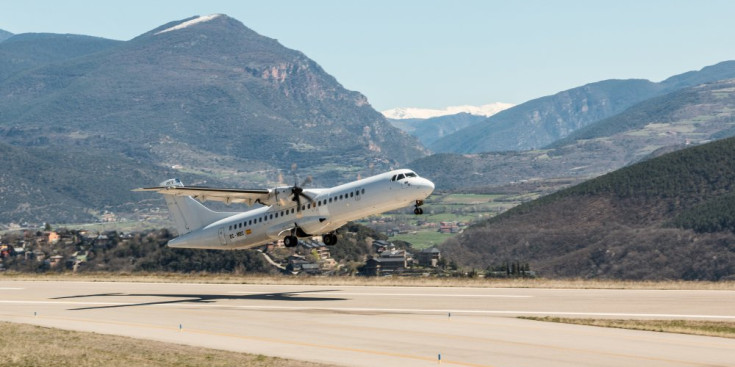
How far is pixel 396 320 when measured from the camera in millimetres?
42750

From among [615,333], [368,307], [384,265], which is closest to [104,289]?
[368,307]

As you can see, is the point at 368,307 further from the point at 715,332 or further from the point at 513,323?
the point at 715,332

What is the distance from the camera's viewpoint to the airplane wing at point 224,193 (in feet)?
211

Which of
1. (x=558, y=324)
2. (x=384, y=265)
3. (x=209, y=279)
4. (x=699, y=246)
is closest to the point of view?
(x=558, y=324)

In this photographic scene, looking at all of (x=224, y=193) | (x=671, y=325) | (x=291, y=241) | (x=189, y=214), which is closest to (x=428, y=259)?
(x=189, y=214)

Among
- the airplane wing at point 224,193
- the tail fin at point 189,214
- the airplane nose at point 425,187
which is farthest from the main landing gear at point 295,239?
the airplane nose at point 425,187

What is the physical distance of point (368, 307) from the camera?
163 ft

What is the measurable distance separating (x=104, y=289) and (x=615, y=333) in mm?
42336

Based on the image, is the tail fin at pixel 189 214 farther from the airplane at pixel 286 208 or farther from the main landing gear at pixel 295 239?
the main landing gear at pixel 295 239

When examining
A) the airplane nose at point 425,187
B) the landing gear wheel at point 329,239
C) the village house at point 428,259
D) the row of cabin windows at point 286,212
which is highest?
the airplane nose at point 425,187

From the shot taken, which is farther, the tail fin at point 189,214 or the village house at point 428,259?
the village house at point 428,259

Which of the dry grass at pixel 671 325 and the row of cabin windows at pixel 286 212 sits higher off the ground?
the row of cabin windows at pixel 286 212

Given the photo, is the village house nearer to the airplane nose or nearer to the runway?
the runway

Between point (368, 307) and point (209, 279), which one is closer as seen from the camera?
point (368, 307)
